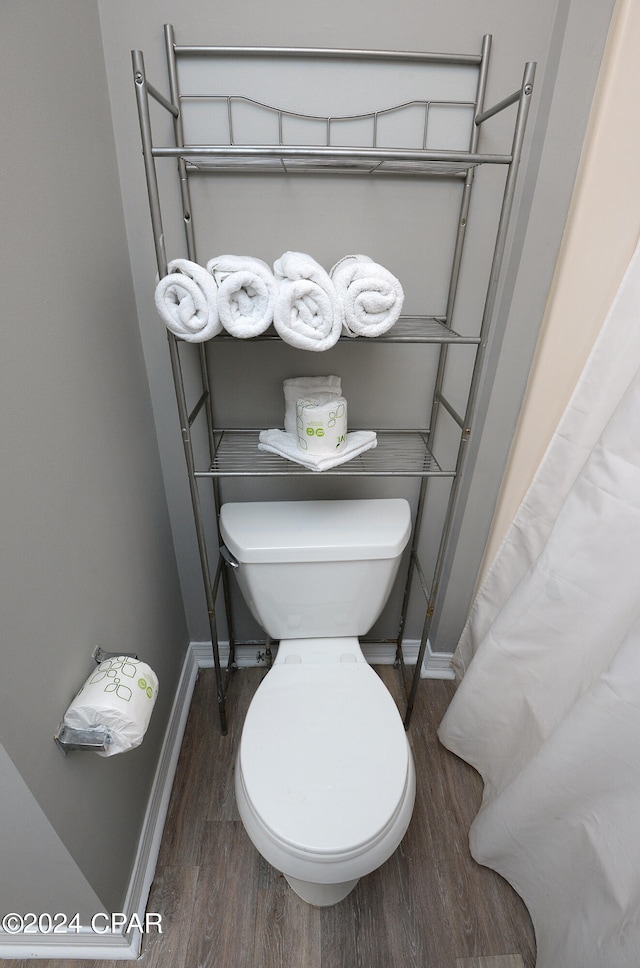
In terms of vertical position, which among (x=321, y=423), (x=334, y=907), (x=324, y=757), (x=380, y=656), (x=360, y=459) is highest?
(x=321, y=423)

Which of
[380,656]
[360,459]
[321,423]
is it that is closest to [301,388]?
[321,423]

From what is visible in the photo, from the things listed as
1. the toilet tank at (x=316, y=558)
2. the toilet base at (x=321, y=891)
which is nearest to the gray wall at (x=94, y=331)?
the toilet tank at (x=316, y=558)

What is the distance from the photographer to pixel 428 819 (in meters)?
1.35

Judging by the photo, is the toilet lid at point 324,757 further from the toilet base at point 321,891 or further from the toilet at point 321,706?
the toilet base at point 321,891

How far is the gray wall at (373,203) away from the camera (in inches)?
36.2

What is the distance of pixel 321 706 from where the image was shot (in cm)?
114

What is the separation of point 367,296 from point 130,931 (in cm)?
140

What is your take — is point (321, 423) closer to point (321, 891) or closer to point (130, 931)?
point (321, 891)

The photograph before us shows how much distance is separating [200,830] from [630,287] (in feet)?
5.21

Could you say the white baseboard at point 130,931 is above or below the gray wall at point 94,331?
below

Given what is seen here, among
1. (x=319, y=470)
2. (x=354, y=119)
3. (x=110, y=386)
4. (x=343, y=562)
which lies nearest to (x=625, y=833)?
(x=343, y=562)

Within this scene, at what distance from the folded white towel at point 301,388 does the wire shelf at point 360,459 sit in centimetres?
11

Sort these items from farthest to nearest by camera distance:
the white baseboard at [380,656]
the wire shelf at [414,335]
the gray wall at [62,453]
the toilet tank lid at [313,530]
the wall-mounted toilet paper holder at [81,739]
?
the white baseboard at [380,656]
the toilet tank lid at [313,530]
the wire shelf at [414,335]
the wall-mounted toilet paper holder at [81,739]
the gray wall at [62,453]

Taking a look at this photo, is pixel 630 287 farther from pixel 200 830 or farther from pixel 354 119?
pixel 200 830
